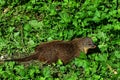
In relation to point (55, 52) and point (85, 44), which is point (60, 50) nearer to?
point (55, 52)

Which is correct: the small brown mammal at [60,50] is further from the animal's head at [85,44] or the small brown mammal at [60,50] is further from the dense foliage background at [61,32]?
the dense foliage background at [61,32]

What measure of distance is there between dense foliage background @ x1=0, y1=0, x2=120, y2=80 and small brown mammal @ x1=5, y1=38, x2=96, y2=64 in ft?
0.39

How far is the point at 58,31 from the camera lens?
7.61 m

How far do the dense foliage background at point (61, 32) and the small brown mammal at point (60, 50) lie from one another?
120mm

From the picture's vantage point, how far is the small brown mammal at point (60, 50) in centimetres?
676

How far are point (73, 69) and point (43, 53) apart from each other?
0.57m

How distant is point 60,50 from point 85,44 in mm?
486

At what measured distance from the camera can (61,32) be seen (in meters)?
7.37

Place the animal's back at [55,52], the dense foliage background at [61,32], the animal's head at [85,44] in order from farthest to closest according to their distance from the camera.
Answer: the animal's head at [85,44]
the animal's back at [55,52]
the dense foliage background at [61,32]

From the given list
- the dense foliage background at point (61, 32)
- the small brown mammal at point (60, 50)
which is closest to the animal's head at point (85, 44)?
the small brown mammal at point (60, 50)

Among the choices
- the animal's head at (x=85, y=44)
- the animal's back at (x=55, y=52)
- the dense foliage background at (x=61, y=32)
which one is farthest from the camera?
the animal's head at (x=85, y=44)

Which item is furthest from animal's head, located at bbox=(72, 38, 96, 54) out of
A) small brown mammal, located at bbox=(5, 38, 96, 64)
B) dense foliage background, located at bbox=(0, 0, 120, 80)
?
dense foliage background, located at bbox=(0, 0, 120, 80)

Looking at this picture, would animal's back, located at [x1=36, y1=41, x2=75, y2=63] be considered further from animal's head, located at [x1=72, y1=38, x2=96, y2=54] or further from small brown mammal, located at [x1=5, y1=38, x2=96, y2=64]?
animal's head, located at [x1=72, y1=38, x2=96, y2=54]

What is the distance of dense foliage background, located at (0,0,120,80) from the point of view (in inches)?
260
